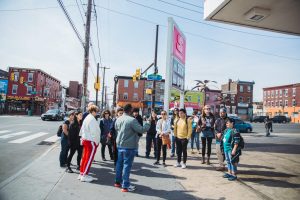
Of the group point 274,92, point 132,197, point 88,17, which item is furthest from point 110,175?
point 274,92

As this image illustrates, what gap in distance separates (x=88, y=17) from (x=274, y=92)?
77.9m

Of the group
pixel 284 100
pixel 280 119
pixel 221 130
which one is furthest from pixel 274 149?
pixel 284 100

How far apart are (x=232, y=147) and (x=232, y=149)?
0.29 feet

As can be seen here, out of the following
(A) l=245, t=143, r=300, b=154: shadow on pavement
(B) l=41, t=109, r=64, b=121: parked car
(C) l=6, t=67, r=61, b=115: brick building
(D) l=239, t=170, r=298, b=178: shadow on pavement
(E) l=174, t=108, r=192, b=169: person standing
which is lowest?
(A) l=245, t=143, r=300, b=154: shadow on pavement

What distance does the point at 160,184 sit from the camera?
5.79 metres

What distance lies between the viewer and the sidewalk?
490cm

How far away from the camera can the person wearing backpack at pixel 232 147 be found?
6.21m

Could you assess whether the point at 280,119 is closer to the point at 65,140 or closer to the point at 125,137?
the point at 65,140

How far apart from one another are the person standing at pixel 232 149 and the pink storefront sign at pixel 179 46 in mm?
6416

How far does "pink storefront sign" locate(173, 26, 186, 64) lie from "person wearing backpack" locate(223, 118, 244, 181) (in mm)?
6426

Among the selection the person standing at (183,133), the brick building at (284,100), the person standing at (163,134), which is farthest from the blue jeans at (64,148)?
the brick building at (284,100)

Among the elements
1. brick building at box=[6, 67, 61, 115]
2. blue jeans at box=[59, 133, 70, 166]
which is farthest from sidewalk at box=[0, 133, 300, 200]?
brick building at box=[6, 67, 61, 115]

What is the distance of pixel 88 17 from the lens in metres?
14.6

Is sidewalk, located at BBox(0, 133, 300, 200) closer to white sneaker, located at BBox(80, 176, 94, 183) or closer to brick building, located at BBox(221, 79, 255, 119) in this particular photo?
white sneaker, located at BBox(80, 176, 94, 183)
